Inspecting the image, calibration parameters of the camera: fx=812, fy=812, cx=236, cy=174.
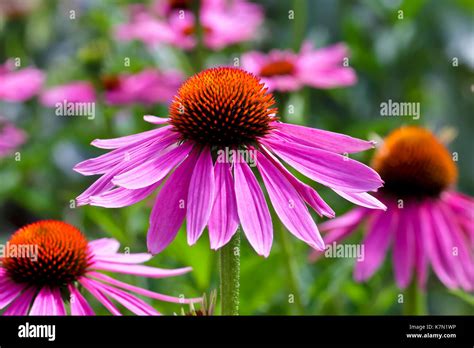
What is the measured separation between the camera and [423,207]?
1.37m

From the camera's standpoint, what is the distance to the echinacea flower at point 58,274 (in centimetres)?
→ 85

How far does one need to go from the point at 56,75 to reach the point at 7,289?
1.42m

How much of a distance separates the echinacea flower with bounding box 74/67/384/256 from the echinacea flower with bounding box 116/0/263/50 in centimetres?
A: 83

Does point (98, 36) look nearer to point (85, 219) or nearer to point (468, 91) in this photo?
point (85, 219)

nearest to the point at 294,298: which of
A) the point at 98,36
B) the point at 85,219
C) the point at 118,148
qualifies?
the point at 118,148

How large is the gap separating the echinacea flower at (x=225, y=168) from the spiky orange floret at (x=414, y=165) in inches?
19.6

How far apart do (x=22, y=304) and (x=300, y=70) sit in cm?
98

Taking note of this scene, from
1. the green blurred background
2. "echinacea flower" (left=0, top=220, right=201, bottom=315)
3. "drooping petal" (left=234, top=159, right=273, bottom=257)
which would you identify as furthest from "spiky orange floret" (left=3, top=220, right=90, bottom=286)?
the green blurred background

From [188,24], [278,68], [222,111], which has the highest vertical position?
[188,24]

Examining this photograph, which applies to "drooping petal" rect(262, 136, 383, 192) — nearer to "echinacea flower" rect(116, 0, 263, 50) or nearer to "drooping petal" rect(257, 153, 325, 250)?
"drooping petal" rect(257, 153, 325, 250)

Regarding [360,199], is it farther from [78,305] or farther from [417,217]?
[417,217]

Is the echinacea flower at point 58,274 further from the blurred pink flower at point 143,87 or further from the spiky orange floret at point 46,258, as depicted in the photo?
the blurred pink flower at point 143,87

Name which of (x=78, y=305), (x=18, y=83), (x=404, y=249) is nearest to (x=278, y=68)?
(x=404, y=249)

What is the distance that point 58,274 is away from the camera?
35.3 inches
